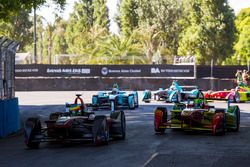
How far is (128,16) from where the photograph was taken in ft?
274

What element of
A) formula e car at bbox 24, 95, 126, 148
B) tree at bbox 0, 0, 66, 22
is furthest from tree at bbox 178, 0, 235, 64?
formula e car at bbox 24, 95, 126, 148

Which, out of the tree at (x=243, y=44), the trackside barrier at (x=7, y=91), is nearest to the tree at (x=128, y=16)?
the tree at (x=243, y=44)

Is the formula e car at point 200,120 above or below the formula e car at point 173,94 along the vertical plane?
below

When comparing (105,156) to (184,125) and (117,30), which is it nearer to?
(184,125)

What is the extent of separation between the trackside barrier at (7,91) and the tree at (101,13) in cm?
7090

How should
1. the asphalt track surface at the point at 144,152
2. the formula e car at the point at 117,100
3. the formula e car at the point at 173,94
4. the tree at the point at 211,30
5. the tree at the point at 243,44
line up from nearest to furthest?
the asphalt track surface at the point at 144,152 < the formula e car at the point at 117,100 < the formula e car at the point at 173,94 < the tree at the point at 211,30 < the tree at the point at 243,44

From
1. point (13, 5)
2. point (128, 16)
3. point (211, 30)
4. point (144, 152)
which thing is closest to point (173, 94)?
point (13, 5)

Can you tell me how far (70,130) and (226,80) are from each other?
28.9 meters

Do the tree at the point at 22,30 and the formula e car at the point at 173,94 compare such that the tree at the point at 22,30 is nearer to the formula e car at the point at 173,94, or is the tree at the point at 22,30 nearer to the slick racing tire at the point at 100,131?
the formula e car at the point at 173,94

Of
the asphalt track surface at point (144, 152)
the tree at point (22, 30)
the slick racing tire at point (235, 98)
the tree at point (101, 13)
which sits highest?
the tree at point (101, 13)

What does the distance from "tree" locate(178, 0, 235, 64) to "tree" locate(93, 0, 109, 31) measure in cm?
2238

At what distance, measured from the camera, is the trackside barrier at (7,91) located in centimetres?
1678

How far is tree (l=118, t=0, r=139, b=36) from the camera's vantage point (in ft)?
273

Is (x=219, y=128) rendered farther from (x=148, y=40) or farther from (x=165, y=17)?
(x=165, y=17)
